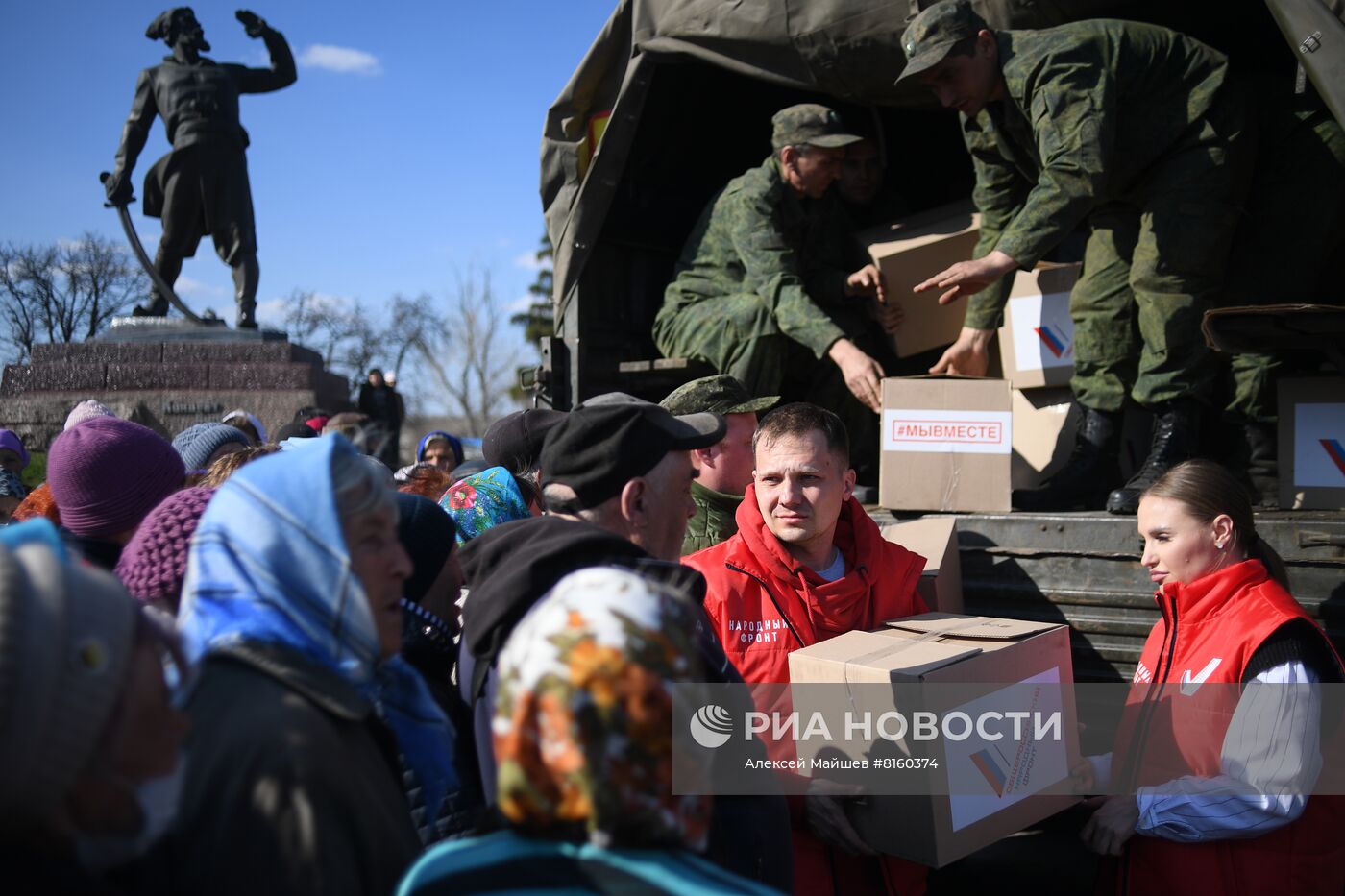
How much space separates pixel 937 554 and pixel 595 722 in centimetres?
243

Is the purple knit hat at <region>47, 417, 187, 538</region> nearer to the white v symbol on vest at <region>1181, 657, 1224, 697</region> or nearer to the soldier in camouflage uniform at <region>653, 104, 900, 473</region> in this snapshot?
the white v symbol on vest at <region>1181, 657, 1224, 697</region>

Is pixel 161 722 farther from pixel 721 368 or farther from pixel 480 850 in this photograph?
pixel 721 368

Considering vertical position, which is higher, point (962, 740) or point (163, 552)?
point (163, 552)

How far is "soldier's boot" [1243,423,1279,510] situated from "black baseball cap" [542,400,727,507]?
3.13 m

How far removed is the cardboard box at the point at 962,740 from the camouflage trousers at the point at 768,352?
2.42 metres

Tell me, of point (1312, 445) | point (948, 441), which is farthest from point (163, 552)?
point (1312, 445)

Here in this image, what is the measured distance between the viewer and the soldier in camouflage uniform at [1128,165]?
12.0ft

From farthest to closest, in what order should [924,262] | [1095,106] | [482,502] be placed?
[924,262], [1095,106], [482,502]

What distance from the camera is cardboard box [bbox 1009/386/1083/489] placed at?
449 cm

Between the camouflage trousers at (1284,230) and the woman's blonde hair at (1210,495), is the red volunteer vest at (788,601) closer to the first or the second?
the woman's blonde hair at (1210,495)

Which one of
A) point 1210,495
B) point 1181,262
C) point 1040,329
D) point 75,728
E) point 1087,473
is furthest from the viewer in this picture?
point 1040,329

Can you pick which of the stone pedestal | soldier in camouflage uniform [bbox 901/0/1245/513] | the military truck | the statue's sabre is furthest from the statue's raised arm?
soldier in camouflage uniform [bbox 901/0/1245/513]

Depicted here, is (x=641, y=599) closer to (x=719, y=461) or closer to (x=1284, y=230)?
(x=719, y=461)

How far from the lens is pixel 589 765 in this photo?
1.03 meters
